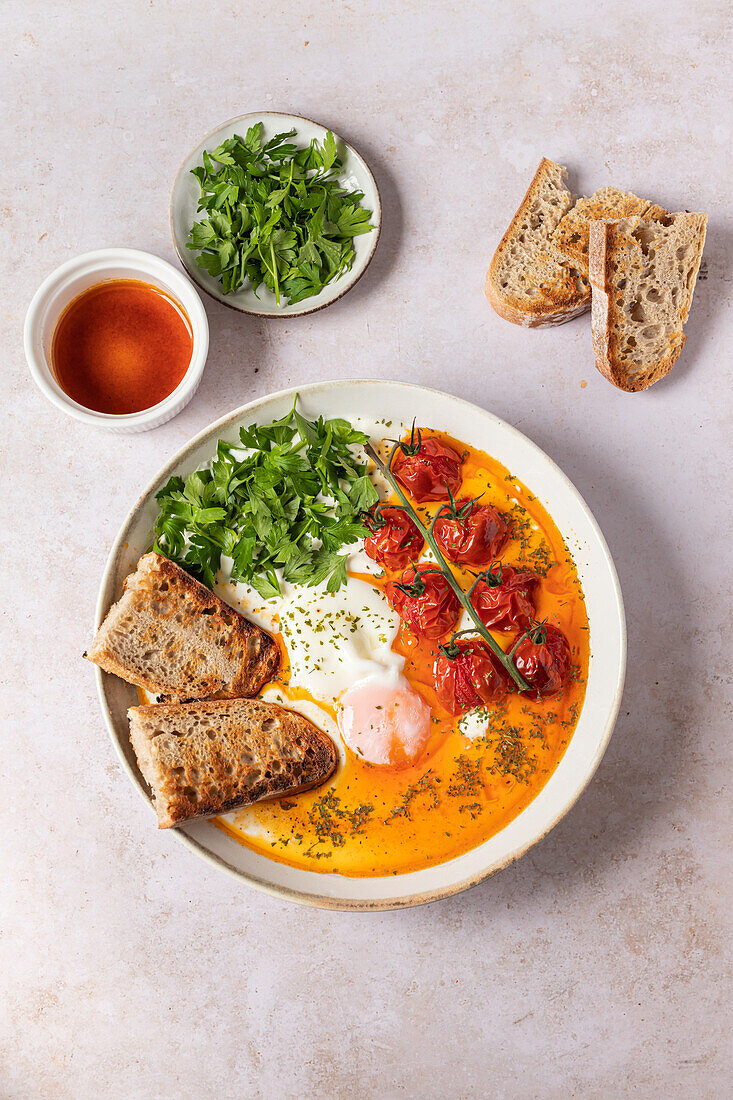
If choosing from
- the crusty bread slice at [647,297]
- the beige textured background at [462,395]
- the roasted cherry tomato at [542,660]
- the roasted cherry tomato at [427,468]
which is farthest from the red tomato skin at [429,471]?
the crusty bread slice at [647,297]

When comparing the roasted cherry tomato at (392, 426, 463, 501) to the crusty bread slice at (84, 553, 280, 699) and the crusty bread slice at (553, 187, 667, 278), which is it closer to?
the crusty bread slice at (84, 553, 280, 699)

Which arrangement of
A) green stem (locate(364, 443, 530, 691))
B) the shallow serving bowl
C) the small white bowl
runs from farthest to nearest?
the small white bowl, the shallow serving bowl, green stem (locate(364, 443, 530, 691))

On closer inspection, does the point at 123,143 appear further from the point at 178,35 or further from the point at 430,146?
the point at 430,146

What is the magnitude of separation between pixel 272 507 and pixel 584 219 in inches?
53.2

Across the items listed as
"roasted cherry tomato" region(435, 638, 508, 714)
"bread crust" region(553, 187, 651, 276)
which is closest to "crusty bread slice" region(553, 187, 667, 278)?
"bread crust" region(553, 187, 651, 276)

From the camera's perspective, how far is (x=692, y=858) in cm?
253

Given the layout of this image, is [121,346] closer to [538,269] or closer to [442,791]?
[538,269]

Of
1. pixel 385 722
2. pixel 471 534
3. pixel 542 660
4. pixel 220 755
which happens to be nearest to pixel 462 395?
pixel 471 534

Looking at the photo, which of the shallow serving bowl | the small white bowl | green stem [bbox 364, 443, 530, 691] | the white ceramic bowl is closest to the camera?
green stem [bbox 364, 443, 530, 691]

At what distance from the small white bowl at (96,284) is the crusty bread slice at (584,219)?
1144mm

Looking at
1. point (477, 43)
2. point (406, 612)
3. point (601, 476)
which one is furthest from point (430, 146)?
point (406, 612)

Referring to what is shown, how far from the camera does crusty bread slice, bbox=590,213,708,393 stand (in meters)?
2.46

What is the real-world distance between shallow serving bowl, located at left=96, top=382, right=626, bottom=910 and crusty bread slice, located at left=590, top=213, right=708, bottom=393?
0.49 meters

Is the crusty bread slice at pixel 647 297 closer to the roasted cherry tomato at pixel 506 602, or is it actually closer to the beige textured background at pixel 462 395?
the beige textured background at pixel 462 395
